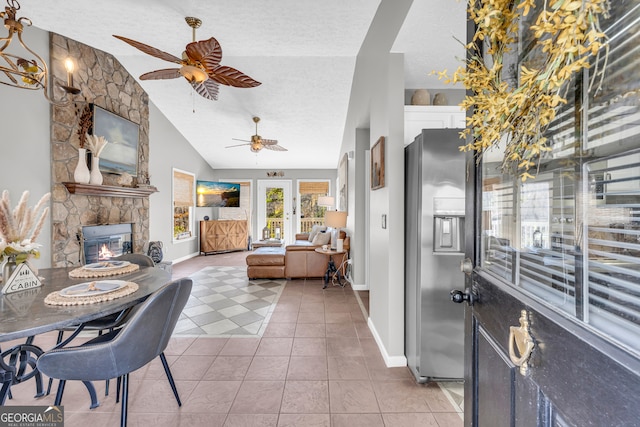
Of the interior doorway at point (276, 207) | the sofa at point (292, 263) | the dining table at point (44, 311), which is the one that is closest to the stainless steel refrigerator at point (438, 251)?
the dining table at point (44, 311)

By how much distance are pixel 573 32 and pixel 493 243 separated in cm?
65

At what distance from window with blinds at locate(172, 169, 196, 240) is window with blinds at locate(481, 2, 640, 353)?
257 inches

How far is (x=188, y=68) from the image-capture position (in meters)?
2.47

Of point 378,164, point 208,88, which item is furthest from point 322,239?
point 208,88

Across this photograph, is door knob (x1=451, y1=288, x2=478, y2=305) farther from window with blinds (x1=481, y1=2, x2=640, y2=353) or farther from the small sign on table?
the small sign on table

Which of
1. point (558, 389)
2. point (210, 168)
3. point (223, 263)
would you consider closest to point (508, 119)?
point (558, 389)

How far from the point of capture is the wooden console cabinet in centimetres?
707

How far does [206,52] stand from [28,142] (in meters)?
2.45

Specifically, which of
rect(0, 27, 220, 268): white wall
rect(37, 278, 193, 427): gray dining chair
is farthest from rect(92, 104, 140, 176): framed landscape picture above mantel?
rect(37, 278, 193, 427): gray dining chair

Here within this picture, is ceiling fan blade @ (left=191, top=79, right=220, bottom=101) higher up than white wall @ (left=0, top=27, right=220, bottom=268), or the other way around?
ceiling fan blade @ (left=191, top=79, right=220, bottom=101)

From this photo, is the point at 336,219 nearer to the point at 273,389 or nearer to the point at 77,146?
the point at 273,389

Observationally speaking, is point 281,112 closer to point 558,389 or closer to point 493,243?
point 493,243

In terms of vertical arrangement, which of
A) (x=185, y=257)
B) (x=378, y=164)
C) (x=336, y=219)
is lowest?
(x=185, y=257)

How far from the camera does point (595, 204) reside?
0.57m
